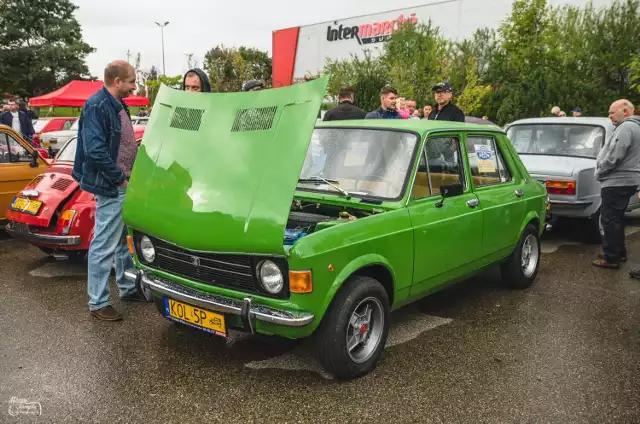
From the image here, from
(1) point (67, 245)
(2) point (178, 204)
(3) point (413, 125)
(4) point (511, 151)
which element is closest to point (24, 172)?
(1) point (67, 245)

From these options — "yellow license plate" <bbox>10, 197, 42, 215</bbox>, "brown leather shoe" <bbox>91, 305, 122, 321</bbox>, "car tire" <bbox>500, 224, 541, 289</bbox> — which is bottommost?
"brown leather shoe" <bbox>91, 305, 122, 321</bbox>

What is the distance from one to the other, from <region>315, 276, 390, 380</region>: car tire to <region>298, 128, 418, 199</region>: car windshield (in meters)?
0.77

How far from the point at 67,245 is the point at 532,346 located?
15.0 feet

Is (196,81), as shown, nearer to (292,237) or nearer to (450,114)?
(292,237)

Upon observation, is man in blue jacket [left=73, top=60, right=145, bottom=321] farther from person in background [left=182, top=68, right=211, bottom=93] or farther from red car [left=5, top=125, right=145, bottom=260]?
red car [left=5, top=125, right=145, bottom=260]

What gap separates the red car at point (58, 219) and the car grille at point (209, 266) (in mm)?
2263

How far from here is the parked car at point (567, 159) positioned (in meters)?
7.05

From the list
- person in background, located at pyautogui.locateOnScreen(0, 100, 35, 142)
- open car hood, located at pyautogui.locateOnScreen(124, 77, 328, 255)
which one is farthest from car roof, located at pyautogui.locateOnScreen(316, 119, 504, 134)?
person in background, located at pyautogui.locateOnScreen(0, 100, 35, 142)

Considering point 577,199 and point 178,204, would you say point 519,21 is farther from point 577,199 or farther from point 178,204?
point 178,204

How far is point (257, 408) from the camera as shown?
3.10 meters

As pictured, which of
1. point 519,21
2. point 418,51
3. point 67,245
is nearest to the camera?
point 67,245

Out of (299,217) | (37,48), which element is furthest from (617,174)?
(37,48)

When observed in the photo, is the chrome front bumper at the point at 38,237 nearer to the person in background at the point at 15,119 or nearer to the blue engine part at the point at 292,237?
the blue engine part at the point at 292,237

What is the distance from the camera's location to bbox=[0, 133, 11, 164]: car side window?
739 centimetres
